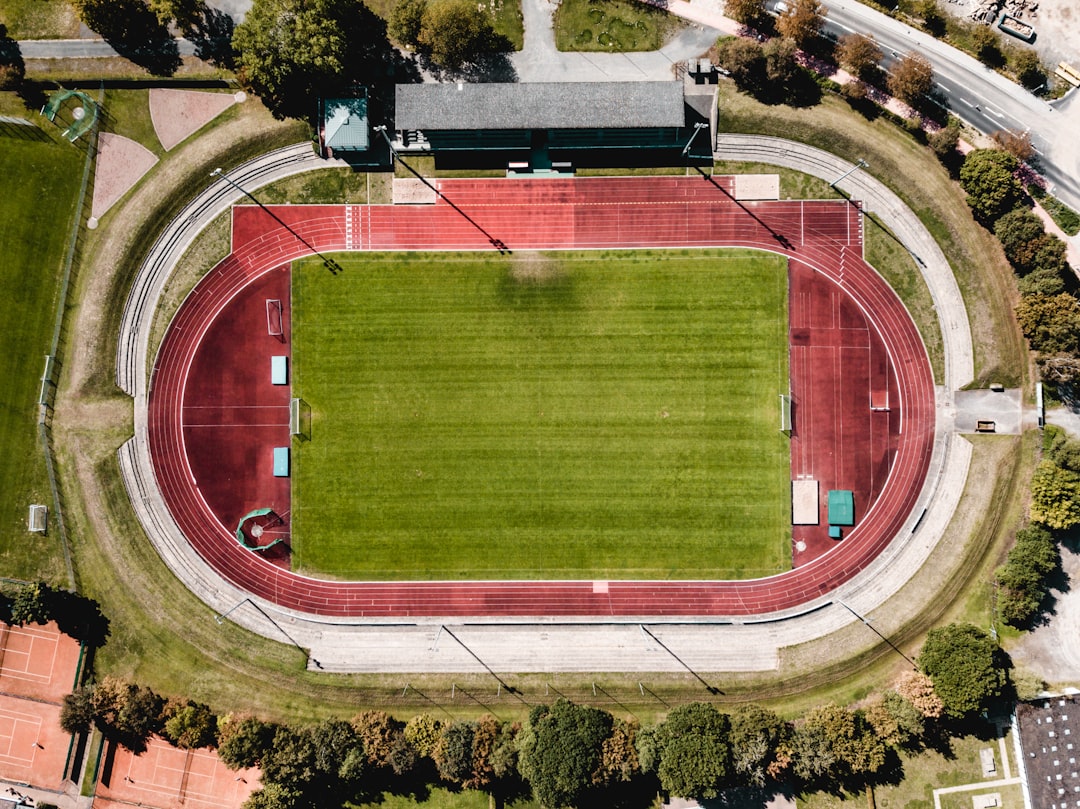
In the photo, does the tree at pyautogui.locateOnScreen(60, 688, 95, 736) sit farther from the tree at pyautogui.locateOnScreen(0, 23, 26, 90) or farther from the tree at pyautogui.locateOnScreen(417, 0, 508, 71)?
the tree at pyautogui.locateOnScreen(417, 0, 508, 71)

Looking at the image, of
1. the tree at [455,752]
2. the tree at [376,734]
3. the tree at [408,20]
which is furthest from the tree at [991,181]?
the tree at [376,734]

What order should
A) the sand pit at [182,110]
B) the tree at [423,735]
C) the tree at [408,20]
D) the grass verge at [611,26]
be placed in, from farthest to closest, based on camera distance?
1. the sand pit at [182,110]
2. the grass verge at [611,26]
3. the tree at [408,20]
4. the tree at [423,735]

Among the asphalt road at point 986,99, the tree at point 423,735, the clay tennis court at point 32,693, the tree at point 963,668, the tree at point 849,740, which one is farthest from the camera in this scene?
the clay tennis court at point 32,693


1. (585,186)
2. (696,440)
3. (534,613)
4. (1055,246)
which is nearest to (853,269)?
(1055,246)

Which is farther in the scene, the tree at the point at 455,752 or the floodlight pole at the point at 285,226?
the floodlight pole at the point at 285,226

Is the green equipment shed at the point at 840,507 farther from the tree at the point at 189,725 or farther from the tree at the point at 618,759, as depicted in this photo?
the tree at the point at 189,725

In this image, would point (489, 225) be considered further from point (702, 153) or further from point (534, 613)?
point (534, 613)
